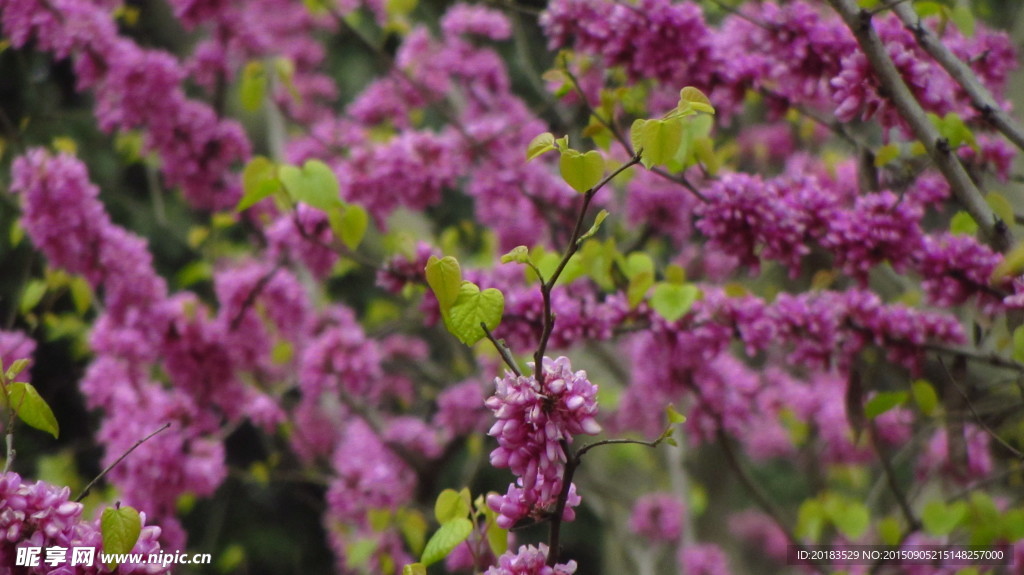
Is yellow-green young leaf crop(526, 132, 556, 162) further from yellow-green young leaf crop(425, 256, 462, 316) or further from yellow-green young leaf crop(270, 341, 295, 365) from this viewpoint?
yellow-green young leaf crop(270, 341, 295, 365)

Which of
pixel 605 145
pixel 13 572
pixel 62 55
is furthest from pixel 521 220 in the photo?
pixel 13 572

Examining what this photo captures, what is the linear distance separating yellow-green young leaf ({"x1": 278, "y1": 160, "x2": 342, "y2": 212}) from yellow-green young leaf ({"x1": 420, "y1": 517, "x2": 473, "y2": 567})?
2.36ft

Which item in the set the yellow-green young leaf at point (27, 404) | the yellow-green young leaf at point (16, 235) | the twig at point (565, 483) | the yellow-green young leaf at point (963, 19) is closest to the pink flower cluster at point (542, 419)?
the twig at point (565, 483)

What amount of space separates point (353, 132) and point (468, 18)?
0.55 meters

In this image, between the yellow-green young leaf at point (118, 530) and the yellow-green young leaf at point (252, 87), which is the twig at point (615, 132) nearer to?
the yellow-green young leaf at point (118, 530)

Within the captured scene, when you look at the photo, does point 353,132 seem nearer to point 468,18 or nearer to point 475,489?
point 468,18

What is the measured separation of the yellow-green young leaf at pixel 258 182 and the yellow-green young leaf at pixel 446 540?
789 millimetres

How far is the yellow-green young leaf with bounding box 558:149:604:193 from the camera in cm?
92

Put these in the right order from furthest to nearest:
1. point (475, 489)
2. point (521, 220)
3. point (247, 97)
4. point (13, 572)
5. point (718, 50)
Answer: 1. point (475, 489)
2. point (521, 220)
3. point (247, 97)
4. point (718, 50)
5. point (13, 572)

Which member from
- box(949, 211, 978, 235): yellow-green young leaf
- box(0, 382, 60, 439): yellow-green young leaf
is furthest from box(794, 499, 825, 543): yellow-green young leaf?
box(0, 382, 60, 439): yellow-green young leaf

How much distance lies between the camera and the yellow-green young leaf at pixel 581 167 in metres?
0.92

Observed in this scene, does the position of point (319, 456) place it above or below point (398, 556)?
above

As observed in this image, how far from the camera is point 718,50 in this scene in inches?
65.1

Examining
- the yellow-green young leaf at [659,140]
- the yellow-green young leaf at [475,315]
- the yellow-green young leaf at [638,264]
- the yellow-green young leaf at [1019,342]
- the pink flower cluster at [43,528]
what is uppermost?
the yellow-green young leaf at [638,264]
